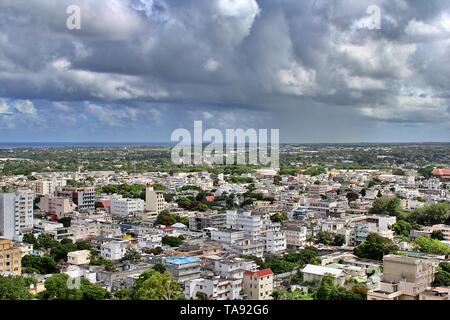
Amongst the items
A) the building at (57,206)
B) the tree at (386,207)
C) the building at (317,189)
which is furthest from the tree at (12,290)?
the building at (317,189)

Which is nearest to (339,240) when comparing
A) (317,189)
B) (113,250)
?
(113,250)

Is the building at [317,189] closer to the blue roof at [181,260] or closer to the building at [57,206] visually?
the building at [57,206]

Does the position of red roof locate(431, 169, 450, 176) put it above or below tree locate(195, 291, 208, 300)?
above

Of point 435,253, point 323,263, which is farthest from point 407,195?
point 323,263

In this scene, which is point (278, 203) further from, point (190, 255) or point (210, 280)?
point (210, 280)

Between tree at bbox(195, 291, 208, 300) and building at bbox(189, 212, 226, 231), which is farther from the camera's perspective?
building at bbox(189, 212, 226, 231)

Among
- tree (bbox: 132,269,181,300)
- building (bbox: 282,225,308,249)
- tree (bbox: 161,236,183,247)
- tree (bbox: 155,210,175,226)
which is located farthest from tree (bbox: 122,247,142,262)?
tree (bbox: 155,210,175,226)

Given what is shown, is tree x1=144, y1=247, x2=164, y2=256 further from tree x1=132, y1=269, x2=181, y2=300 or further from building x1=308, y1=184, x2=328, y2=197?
building x1=308, y1=184, x2=328, y2=197

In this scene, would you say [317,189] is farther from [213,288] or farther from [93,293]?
[93,293]
